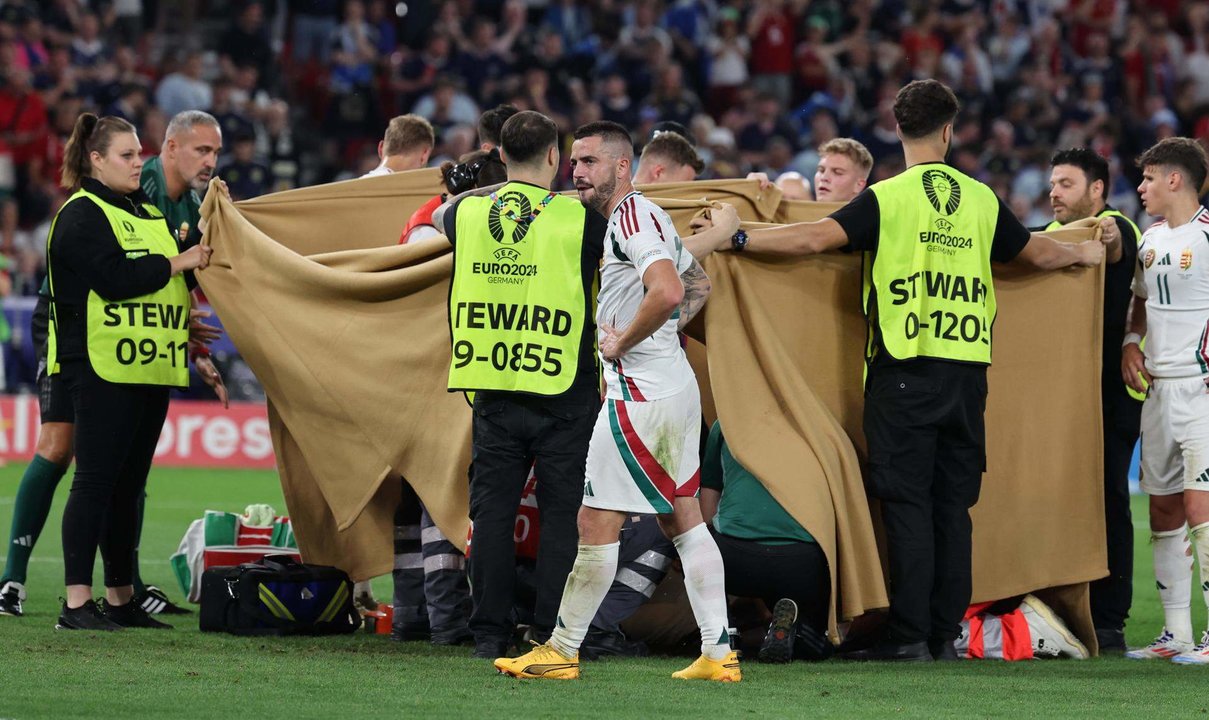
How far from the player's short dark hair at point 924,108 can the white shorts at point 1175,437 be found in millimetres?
1584

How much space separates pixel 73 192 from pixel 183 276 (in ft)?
2.22

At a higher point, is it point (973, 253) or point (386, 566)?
point (973, 253)

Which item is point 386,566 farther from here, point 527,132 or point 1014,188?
point 1014,188

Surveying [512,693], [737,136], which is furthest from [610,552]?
[737,136]

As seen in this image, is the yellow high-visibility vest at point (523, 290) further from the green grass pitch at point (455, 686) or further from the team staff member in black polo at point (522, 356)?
the green grass pitch at point (455, 686)

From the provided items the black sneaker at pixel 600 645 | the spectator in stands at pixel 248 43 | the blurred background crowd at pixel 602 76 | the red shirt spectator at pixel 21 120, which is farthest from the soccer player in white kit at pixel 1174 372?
the spectator in stands at pixel 248 43

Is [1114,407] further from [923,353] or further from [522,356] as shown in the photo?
[522,356]

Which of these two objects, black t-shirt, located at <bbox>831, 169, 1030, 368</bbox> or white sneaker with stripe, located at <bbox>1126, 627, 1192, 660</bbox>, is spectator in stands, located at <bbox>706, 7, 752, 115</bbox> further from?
white sneaker with stripe, located at <bbox>1126, 627, 1192, 660</bbox>

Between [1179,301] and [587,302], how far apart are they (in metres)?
2.71

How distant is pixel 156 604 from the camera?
7973 millimetres

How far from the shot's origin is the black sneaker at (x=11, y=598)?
25.1ft

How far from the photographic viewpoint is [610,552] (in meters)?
5.98

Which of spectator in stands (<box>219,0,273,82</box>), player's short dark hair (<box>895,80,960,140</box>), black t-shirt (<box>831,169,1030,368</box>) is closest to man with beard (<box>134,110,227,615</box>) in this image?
black t-shirt (<box>831,169,1030,368</box>)

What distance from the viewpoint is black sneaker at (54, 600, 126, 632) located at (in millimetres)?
7180
